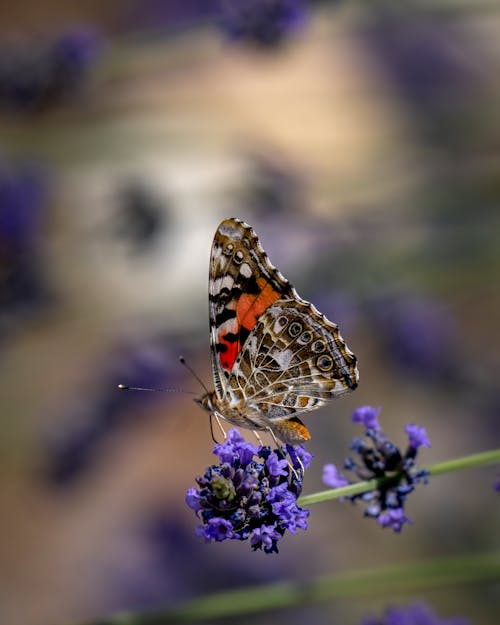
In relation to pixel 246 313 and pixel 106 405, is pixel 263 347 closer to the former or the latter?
A: pixel 246 313

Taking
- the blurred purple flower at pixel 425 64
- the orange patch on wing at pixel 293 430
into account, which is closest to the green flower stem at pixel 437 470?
the orange patch on wing at pixel 293 430

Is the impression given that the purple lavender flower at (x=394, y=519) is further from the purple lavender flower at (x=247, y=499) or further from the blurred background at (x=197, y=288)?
the blurred background at (x=197, y=288)

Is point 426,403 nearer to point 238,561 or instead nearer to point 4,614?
point 238,561

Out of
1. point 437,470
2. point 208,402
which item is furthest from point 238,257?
point 437,470

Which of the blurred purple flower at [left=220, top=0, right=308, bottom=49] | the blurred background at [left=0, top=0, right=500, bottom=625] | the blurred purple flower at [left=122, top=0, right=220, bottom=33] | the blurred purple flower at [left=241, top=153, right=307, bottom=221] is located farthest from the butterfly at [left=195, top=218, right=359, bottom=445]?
the blurred purple flower at [left=122, top=0, right=220, bottom=33]

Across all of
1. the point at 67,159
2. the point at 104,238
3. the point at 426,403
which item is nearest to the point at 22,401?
the point at 104,238

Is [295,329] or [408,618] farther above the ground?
[295,329]
